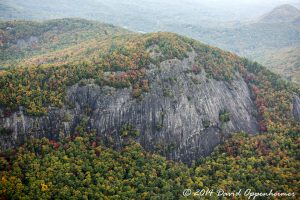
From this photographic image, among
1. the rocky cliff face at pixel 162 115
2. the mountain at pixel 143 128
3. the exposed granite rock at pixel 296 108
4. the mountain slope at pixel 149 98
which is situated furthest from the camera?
the exposed granite rock at pixel 296 108

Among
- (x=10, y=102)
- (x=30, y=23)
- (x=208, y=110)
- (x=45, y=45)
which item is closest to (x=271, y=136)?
(x=208, y=110)

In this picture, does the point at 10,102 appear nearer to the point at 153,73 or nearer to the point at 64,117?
the point at 64,117

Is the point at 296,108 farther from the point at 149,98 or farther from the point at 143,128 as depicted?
the point at 143,128

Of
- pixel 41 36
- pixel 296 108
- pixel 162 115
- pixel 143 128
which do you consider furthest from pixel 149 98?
pixel 41 36

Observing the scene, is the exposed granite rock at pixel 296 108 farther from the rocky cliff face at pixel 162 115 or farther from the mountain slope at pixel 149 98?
the rocky cliff face at pixel 162 115

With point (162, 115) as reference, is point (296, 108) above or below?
above

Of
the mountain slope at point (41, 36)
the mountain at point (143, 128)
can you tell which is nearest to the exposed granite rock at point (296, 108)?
the mountain at point (143, 128)
